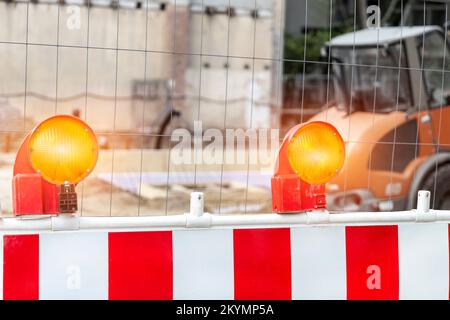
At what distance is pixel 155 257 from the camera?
6.28 feet

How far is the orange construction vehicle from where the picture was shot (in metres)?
5.70

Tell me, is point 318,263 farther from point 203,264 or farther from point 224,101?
point 224,101

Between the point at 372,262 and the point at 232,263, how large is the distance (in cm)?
39

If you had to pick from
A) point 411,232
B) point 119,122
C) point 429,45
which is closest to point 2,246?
point 411,232

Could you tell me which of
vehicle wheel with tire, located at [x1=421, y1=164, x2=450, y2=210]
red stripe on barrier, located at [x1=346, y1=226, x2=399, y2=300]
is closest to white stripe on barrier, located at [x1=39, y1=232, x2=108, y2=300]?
red stripe on barrier, located at [x1=346, y1=226, x2=399, y2=300]

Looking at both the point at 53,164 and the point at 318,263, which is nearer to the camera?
the point at 53,164

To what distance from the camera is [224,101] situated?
6.45m

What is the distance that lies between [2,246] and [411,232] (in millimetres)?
1072

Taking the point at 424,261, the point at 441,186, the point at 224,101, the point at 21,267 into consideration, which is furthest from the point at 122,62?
the point at 21,267

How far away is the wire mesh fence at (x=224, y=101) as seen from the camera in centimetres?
Answer: 527

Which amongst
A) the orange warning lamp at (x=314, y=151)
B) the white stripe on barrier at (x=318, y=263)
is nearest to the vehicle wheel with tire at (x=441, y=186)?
the white stripe on barrier at (x=318, y=263)

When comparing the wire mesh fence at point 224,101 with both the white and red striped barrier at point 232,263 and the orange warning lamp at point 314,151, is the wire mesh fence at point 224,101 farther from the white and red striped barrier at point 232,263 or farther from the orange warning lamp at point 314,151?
the orange warning lamp at point 314,151

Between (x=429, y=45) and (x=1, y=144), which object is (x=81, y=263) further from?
(x=429, y=45)
